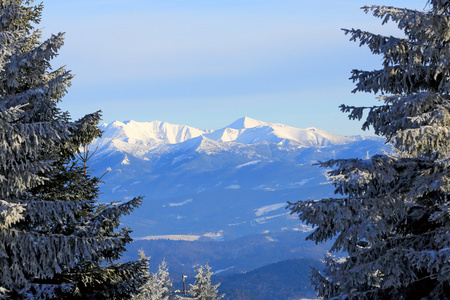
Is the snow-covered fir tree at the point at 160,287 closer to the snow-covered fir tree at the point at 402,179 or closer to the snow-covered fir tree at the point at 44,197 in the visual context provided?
the snow-covered fir tree at the point at 44,197

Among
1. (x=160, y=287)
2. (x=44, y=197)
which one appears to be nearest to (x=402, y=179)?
(x=44, y=197)

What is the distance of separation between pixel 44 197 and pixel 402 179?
7336mm

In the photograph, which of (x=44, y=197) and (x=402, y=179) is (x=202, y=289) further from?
(x=402, y=179)

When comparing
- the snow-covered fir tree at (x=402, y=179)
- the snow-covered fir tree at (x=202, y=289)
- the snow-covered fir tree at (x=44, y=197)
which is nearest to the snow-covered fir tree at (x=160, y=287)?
the snow-covered fir tree at (x=202, y=289)

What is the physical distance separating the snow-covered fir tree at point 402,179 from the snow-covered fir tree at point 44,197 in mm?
4377

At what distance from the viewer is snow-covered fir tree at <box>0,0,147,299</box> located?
8438 mm

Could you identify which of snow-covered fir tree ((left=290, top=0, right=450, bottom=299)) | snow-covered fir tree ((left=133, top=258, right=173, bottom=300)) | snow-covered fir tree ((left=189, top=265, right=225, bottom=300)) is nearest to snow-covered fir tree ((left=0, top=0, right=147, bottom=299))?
snow-covered fir tree ((left=290, top=0, right=450, bottom=299))

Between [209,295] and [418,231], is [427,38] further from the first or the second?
[209,295]

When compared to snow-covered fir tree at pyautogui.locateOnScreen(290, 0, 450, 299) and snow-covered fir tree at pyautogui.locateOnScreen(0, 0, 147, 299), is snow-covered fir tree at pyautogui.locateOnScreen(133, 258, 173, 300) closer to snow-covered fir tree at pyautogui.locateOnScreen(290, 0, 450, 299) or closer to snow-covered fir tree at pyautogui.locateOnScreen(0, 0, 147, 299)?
snow-covered fir tree at pyautogui.locateOnScreen(0, 0, 147, 299)

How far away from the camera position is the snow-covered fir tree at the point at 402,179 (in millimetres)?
7527

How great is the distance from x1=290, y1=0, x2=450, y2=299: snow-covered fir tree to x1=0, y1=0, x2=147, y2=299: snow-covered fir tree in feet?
14.4

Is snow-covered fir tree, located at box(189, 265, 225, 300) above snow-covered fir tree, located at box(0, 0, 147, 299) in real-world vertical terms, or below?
below

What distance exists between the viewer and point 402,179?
29.0 ft

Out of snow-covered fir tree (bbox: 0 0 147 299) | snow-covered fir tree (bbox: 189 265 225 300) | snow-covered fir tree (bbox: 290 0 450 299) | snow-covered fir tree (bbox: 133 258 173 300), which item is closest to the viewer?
snow-covered fir tree (bbox: 290 0 450 299)
